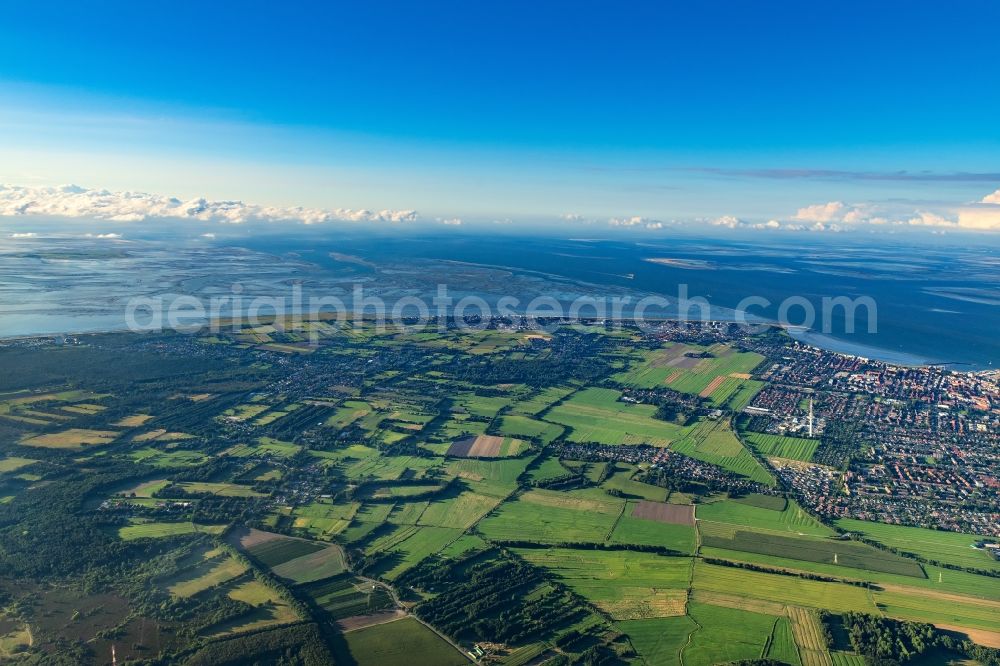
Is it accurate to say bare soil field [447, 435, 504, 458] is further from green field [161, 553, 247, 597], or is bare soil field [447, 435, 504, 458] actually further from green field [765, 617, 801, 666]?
green field [765, 617, 801, 666]

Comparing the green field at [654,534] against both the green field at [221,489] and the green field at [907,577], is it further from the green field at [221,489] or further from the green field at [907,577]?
the green field at [221,489]

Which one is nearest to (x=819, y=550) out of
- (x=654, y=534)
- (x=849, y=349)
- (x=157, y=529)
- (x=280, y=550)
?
(x=654, y=534)

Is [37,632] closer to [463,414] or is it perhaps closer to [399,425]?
[399,425]

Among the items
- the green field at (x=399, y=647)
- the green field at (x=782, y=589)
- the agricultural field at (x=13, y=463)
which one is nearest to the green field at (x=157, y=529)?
the agricultural field at (x=13, y=463)

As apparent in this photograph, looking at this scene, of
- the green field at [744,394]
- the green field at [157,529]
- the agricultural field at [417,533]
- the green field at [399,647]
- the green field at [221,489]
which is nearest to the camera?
the green field at [399,647]

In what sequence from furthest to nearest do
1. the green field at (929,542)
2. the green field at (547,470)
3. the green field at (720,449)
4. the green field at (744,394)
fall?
the green field at (744,394), the green field at (720,449), the green field at (547,470), the green field at (929,542)

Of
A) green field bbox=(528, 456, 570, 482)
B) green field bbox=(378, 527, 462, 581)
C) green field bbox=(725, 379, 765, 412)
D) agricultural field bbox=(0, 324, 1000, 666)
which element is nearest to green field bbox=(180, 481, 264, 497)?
agricultural field bbox=(0, 324, 1000, 666)

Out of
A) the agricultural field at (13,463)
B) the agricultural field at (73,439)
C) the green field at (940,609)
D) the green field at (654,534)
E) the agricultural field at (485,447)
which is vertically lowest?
the green field at (940,609)
